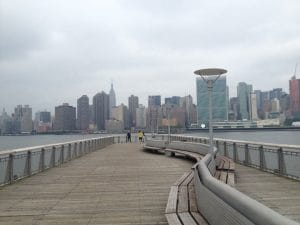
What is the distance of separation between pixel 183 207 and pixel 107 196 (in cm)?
278

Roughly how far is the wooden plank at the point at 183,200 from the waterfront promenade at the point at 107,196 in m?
0.35

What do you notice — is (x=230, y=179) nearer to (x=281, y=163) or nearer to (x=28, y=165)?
(x=281, y=163)

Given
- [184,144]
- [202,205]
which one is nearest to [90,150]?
[184,144]

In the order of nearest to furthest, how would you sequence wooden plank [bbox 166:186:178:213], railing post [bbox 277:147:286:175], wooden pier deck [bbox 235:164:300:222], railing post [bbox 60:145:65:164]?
wooden plank [bbox 166:186:178:213]
wooden pier deck [bbox 235:164:300:222]
railing post [bbox 277:147:286:175]
railing post [bbox 60:145:65:164]

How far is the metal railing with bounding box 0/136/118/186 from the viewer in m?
12.6

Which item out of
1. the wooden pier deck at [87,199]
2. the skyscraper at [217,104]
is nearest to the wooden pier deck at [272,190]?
the wooden pier deck at [87,199]

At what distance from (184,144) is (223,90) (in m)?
4.92

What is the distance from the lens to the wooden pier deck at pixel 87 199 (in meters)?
7.90

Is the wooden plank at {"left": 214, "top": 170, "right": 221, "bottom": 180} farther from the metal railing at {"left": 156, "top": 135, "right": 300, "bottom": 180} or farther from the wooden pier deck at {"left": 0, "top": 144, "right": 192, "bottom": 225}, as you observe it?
the metal railing at {"left": 156, "top": 135, "right": 300, "bottom": 180}

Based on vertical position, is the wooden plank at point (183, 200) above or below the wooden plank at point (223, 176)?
below

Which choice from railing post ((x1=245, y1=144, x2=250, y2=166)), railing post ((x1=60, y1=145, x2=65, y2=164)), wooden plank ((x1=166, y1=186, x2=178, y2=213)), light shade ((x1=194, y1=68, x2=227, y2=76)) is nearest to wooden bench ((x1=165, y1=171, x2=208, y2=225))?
wooden plank ((x1=166, y1=186, x2=178, y2=213))

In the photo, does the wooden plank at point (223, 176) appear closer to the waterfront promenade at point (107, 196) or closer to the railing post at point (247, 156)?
the waterfront promenade at point (107, 196)

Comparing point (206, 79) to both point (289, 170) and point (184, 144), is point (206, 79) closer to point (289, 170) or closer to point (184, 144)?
point (289, 170)

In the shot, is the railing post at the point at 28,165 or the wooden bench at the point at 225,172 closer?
the wooden bench at the point at 225,172
